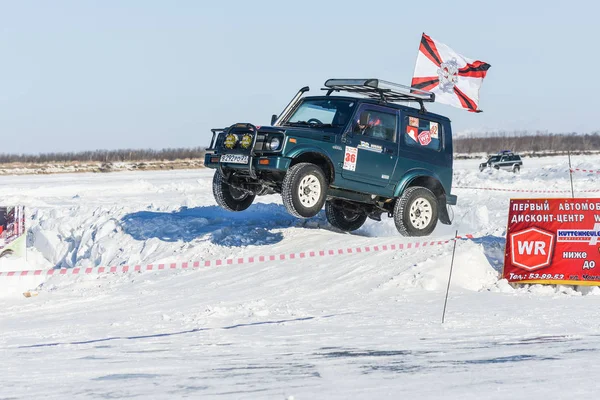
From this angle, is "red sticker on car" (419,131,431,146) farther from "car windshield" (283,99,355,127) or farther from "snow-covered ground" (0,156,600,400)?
"snow-covered ground" (0,156,600,400)

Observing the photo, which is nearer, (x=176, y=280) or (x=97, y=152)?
(x=176, y=280)

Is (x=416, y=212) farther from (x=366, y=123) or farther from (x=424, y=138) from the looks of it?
(x=366, y=123)

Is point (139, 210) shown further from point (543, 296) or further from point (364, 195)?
point (543, 296)

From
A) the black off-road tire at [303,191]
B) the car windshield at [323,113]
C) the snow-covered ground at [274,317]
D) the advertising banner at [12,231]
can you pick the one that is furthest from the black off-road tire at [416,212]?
the advertising banner at [12,231]

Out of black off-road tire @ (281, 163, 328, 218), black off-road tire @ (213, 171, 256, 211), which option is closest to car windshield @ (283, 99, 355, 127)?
black off-road tire @ (281, 163, 328, 218)

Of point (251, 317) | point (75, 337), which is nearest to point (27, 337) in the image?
point (75, 337)

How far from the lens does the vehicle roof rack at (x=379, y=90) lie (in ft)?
43.9

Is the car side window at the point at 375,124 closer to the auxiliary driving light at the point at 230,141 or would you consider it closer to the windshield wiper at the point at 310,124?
the windshield wiper at the point at 310,124

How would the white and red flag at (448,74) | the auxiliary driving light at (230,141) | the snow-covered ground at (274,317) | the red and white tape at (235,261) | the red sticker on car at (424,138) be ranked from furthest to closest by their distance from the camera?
the white and red flag at (448,74) → the red sticker on car at (424,138) → the red and white tape at (235,261) → the auxiliary driving light at (230,141) → the snow-covered ground at (274,317)

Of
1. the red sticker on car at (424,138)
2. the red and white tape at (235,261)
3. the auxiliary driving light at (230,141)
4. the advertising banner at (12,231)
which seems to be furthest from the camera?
the advertising banner at (12,231)

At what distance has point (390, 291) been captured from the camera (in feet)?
38.2

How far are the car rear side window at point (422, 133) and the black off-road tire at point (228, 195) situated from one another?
2.73 meters

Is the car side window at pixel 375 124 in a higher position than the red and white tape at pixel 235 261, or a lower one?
higher

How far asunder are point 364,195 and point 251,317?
14.0 ft
